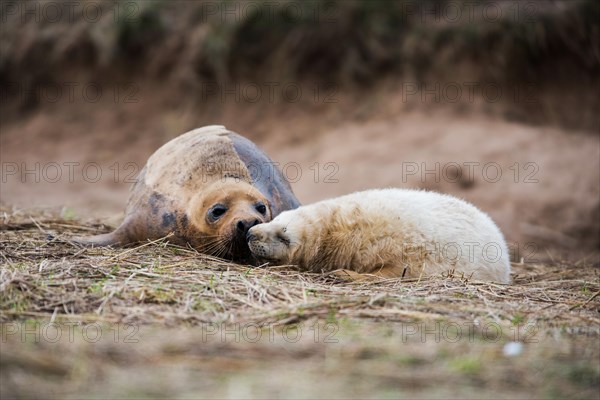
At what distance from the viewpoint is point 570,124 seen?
1097 centimetres

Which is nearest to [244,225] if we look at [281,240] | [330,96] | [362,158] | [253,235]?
[253,235]

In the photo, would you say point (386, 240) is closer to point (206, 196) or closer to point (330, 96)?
point (206, 196)

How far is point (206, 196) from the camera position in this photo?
548cm

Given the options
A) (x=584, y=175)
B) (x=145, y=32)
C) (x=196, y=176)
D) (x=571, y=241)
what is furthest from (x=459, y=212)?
(x=145, y=32)

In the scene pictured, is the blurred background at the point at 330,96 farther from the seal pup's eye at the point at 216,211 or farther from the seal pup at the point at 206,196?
the seal pup's eye at the point at 216,211

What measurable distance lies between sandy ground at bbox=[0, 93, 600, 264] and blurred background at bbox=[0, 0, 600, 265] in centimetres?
3

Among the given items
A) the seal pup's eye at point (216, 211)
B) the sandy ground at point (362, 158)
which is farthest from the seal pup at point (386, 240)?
the sandy ground at point (362, 158)

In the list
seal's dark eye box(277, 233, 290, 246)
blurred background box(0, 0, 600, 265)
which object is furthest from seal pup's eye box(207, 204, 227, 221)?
blurred background box(0, 0, 600, 265)

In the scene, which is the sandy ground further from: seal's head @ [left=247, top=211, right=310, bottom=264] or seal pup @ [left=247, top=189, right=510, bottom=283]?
seal's head @ [left=247, top=211, right=310, bottom=264]

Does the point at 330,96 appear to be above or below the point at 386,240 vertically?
above

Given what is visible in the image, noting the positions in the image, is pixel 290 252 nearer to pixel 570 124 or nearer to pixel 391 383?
pixel 391 383

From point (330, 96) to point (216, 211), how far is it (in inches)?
274

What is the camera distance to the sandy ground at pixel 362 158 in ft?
31.4

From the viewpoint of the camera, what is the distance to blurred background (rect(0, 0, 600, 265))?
10203 millimetres
